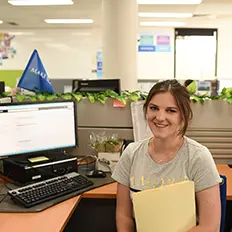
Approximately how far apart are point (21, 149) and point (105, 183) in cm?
52

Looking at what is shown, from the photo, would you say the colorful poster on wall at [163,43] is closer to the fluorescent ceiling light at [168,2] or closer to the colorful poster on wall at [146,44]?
the colorful poster on wall at [146,44]

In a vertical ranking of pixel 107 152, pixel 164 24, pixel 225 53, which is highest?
pixel 164 24

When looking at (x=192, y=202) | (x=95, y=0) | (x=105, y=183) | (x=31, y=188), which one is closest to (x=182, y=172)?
(x=192, y=202)

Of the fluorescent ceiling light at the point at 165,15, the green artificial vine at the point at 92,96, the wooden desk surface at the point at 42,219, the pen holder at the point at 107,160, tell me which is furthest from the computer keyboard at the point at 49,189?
the fluorescent ceiling light at the point at 165,15

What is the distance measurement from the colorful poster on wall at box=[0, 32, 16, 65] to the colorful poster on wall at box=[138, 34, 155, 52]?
3.01 metres

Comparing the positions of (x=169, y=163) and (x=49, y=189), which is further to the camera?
Answer: (x=49, y=189)

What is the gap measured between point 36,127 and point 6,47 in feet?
22.1

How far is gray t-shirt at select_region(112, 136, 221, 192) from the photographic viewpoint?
140 centimetres

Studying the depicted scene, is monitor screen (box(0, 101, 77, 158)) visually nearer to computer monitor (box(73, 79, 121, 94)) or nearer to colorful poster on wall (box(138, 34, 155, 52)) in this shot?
computer monitor (box(73, 79, 121, 94))

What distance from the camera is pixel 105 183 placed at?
6.23ft

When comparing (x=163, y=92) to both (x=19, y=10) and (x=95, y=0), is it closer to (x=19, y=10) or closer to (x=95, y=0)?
(x=95, y=0)

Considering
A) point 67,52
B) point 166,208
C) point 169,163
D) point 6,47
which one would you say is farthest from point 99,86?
point 6,47

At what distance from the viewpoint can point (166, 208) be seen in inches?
55.0

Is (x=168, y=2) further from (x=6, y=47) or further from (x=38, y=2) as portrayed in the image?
(x=6, y=47)
